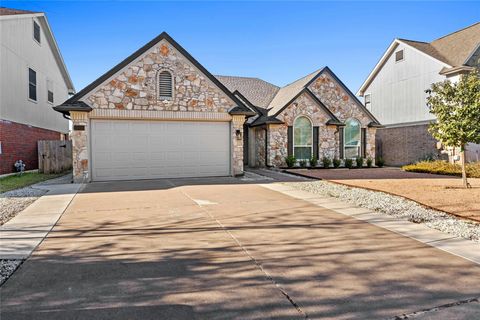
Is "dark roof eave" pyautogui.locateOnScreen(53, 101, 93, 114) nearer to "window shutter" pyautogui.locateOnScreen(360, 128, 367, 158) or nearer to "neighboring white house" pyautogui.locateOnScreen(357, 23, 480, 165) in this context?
"window shutter" pyautogui.locateOnScreen(360, 128, 367, 158)

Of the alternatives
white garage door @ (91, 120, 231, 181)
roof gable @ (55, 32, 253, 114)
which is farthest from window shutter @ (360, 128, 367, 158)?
white garage door @ (91, 120, 231, 181)

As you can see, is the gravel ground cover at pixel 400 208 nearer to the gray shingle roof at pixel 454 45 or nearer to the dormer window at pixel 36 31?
the gray shingle roof at pixel 454 45

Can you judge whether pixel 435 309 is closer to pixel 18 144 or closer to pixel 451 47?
pixel 18 144

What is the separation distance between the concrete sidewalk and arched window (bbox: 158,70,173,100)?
5.64 metres

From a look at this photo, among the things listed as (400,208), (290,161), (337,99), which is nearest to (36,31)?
(290,161)

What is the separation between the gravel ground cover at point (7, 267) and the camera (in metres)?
3.39

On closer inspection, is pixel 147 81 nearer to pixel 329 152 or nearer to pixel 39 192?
pixel 39 192

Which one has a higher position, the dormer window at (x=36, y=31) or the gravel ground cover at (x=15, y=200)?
the dormer window at (x=36, y=31)

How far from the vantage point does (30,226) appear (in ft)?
18.1

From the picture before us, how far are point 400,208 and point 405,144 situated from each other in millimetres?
16517

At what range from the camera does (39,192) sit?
9.39m

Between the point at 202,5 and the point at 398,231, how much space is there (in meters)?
10.7

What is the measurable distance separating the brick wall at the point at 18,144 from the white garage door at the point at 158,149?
5.12 m

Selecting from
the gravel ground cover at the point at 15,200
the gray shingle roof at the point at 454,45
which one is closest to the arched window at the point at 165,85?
the gravel ground cover at the point at 15,200
